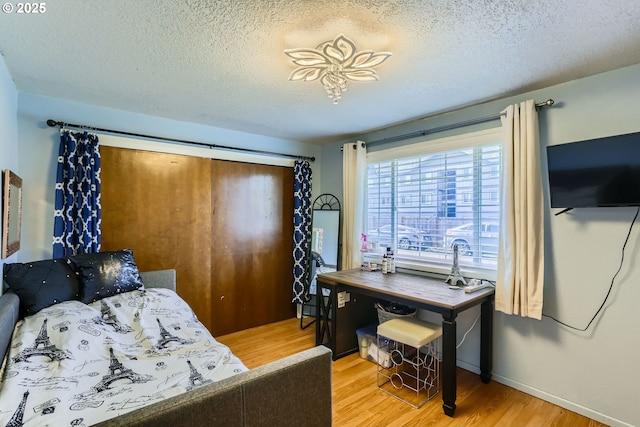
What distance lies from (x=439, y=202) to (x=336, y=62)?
1826 millimetres

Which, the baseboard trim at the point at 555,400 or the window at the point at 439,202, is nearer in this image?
the baseboard trim at the point at 555,400

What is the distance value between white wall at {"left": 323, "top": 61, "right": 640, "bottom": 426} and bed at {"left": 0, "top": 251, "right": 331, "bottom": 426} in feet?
6.43

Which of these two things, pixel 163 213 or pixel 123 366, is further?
pixel 163 213

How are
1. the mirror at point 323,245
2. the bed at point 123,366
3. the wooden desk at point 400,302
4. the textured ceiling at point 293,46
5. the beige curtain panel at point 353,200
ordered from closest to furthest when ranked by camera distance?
the bed at point 123,366, the textured ceiling at point 293,46, the wooden desk at point 400,302, the beige curtain panel at point 353,200, the mirror at point 323,245

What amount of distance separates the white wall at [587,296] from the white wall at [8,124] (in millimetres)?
3675

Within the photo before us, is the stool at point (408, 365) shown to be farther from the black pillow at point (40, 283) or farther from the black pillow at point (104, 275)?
the black pillow at point (40, 283)

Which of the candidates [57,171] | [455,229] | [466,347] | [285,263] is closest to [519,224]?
[455,229]

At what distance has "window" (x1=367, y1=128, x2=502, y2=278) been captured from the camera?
271 centimetres

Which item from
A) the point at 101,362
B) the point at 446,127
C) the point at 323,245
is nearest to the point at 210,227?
the point at 323,245

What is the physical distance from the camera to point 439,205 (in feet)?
10.0

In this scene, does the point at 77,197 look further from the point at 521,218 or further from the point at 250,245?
the point at 521,218

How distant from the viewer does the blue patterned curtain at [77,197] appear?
255 cm

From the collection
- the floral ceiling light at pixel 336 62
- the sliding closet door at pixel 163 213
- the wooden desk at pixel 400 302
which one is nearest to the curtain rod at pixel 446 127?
the floral ceiling light at pixel 336 62

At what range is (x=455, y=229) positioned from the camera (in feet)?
9.64
